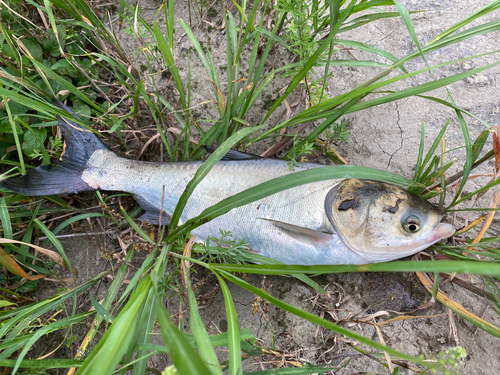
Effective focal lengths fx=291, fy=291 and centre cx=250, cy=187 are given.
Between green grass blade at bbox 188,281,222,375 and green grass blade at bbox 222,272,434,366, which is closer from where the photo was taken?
green grass blade at bbox 222,272,434,366

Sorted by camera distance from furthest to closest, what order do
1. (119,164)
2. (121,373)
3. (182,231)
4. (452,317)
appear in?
(119,164) < (452,317) < (182,231) < (121,373)

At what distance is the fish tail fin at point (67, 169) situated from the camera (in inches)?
88.5

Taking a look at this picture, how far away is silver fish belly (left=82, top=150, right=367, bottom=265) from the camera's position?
212 centimetres

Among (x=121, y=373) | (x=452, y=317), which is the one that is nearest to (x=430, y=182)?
(x=452, y=317)

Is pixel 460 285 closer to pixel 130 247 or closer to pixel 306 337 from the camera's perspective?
pixel 306 337

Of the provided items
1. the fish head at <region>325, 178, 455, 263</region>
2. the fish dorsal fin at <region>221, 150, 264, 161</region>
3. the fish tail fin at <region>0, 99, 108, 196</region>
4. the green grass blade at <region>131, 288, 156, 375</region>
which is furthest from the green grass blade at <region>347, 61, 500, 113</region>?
the fish tail fin at <region>0, 99, 108, 196</region>

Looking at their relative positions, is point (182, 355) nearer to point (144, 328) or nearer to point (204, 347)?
point (204, 347)

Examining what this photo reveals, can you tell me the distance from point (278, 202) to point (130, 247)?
4.21 feet

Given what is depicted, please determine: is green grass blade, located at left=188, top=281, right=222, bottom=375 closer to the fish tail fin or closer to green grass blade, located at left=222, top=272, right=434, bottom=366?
green grass blade, located at left=222, top=272, right=434, bottom=366

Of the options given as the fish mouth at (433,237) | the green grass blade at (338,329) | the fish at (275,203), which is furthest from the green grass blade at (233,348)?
the fish mouth at (433,237)

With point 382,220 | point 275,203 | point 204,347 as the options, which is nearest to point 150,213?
point 275,203

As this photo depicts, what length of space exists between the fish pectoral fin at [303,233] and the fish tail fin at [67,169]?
158 centimetres

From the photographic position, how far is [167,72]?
2781mm

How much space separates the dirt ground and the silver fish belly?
38cm
